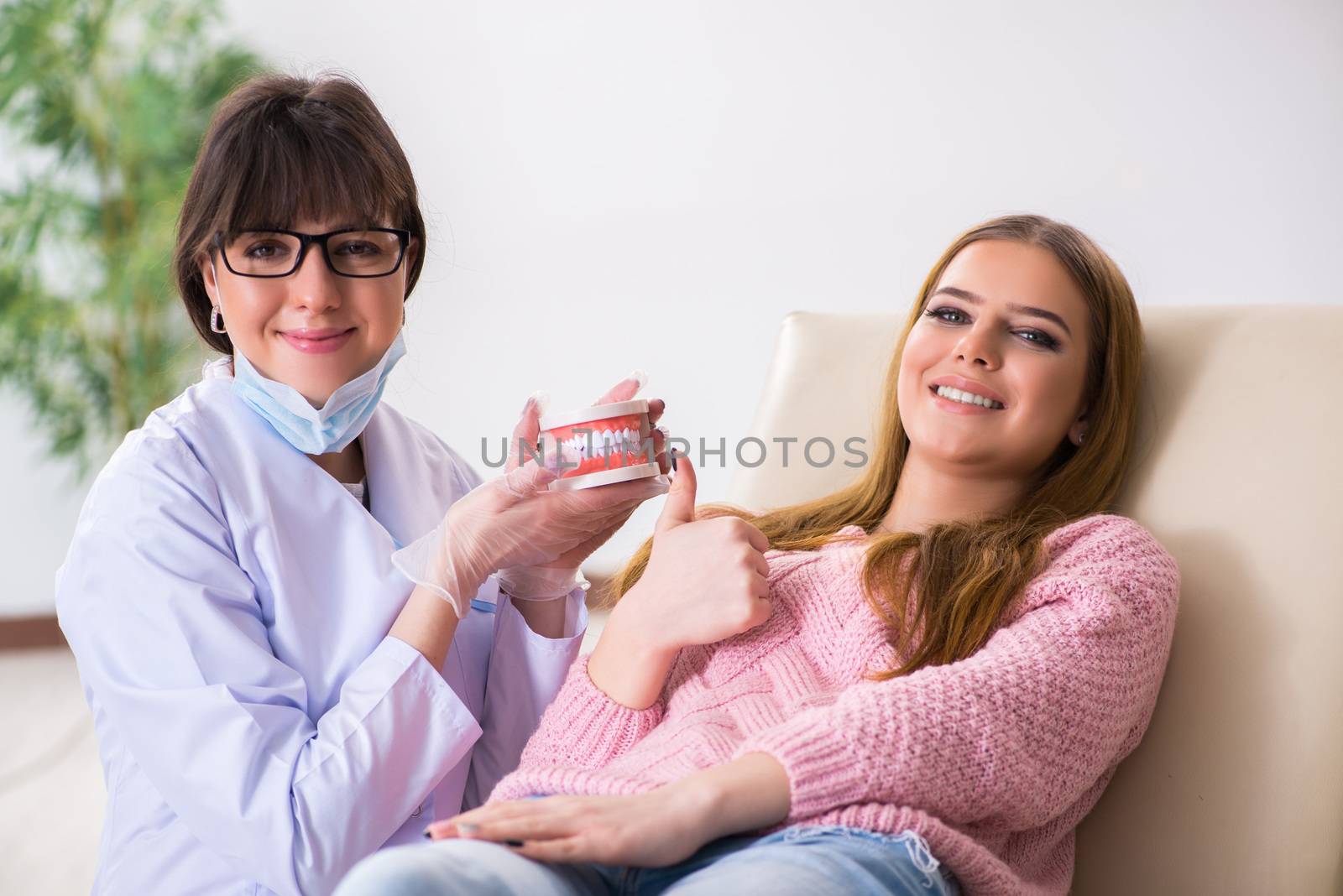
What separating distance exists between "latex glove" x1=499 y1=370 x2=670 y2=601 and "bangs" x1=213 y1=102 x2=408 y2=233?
0.28 meters

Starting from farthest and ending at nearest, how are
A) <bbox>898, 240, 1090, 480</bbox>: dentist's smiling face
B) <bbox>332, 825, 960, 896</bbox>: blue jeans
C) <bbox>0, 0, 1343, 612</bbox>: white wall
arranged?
<bbox>0, 0, 1343, 612</bbox>: white wall < <bbox>898, 240, 1090, 480</bbox>: dentist's smiling face < <bbox>332, 825, 960, 896</bbox>: blue jeans

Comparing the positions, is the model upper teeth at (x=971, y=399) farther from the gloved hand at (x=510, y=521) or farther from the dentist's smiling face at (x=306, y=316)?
the dentist's smiling face at (x=306, y=316)

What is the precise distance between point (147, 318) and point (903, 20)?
88.7 inches

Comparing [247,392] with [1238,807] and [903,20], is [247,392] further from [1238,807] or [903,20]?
[903,20]

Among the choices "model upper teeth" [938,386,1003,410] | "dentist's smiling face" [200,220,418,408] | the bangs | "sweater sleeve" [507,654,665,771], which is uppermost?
the bangs

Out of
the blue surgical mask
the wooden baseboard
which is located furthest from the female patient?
the wooden baseboard

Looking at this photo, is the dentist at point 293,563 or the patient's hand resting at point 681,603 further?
the patient's hand resting at point 681,603

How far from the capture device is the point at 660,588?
1.24 m

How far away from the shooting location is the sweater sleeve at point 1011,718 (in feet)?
3.30

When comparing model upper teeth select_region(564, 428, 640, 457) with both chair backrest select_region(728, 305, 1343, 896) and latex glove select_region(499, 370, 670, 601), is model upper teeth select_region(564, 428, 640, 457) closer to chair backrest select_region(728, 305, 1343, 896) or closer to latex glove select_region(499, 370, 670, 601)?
latex glove select_region(499, 370, 670, 601)

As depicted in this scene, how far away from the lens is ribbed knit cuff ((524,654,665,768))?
1.24 m

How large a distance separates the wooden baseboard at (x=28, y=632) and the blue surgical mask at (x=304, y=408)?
278cm

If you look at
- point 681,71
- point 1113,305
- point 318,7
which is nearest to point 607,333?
point 681,71

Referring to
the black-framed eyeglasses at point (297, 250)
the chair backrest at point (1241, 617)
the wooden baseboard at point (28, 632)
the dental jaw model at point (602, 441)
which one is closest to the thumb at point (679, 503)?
the dental jaw model at point (602, 441)
